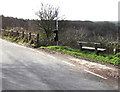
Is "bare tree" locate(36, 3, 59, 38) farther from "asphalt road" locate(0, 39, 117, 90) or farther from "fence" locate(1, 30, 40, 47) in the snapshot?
"asphalt road" locate(0, 39, 117, 90)

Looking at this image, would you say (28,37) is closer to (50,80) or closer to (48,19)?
(48,19)

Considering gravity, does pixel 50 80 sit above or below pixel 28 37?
below

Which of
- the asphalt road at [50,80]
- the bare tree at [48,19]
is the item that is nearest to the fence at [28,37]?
the bare tree at [48,19]

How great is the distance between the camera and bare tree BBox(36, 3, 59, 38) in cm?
1748

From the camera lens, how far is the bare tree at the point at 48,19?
688 inches

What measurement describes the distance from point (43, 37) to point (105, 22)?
1013 cm

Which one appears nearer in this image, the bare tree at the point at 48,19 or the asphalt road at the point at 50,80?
the asphalt road at the point at 50,80

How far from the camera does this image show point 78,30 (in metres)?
22.0

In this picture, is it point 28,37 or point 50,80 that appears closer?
point 50,80

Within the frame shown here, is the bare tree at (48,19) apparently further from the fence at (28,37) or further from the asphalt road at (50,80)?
the asphalt road at (50,80)

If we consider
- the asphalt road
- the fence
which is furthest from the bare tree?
the asphalt road

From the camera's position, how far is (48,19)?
17531mm

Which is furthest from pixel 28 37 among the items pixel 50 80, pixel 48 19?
pixel 50 80

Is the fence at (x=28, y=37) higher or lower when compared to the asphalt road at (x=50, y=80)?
higher
